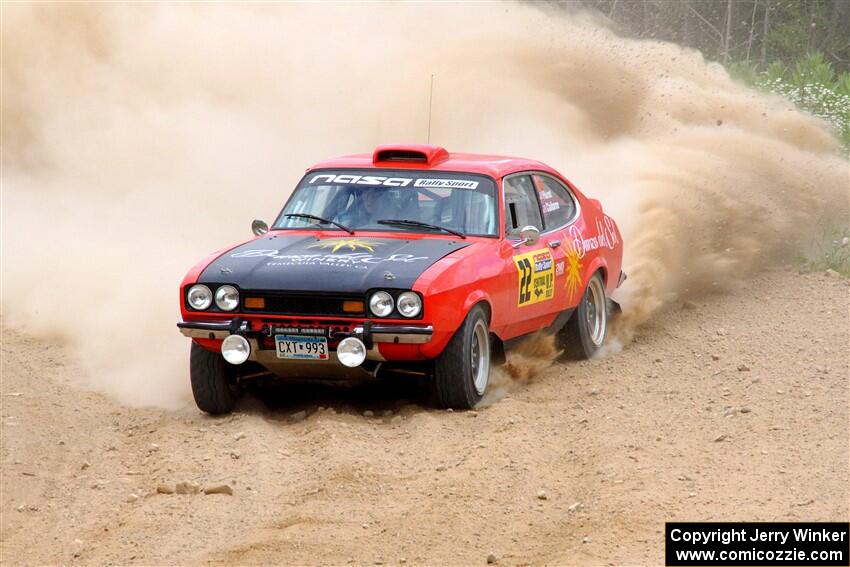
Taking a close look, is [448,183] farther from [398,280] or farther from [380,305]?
[380,305]

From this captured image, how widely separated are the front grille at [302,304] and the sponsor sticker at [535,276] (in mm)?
1480

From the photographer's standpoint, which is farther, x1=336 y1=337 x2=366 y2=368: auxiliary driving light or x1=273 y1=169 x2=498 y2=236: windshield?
x1=273 y1=169 x2=498 y2=236: windshield

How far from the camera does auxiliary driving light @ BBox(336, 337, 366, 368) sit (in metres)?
8.38

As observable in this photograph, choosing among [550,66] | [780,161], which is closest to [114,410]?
[780,161]

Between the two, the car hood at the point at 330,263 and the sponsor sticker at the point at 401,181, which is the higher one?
the sponsor sticker at the point at 401,181

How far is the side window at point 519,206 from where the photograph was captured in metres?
9.72

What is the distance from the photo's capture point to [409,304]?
841 centimetres

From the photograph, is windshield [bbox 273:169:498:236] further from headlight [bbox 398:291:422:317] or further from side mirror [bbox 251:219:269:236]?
headlight [bbox 398:291:422:317]

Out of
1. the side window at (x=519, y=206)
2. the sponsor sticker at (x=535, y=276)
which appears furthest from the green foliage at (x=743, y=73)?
the sponsor sticker at (x=535, y=276)

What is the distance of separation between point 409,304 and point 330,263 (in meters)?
0.61

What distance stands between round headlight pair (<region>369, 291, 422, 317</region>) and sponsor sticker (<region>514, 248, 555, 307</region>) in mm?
1258

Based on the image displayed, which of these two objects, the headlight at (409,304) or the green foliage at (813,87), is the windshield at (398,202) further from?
the green foliage at (813,87)

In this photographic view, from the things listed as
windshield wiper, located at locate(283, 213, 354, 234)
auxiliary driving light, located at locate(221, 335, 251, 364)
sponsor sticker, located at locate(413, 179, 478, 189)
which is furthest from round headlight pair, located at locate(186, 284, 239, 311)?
sponsor sticker, located at locate(413, 179, 478, 189)

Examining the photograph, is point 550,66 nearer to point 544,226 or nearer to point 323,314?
point 544,226
